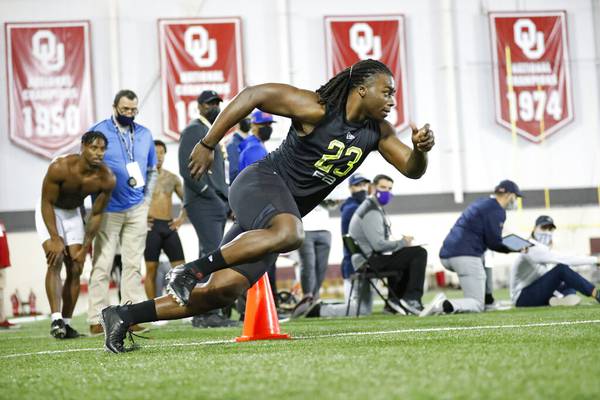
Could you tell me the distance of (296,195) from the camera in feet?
17.7

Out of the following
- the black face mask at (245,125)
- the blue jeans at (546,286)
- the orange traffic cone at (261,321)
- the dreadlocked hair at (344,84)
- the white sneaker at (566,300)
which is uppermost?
the black face mask at (245,125)

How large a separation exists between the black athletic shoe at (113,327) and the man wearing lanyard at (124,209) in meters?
3.05

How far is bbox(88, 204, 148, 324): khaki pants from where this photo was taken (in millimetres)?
8250

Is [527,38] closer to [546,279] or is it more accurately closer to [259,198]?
[546,279]

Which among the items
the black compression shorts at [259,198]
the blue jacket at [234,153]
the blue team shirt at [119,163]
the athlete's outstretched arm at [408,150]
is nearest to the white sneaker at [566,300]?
the blue jacket at [234,153]

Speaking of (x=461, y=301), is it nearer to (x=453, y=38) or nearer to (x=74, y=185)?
(x=74, y=185)

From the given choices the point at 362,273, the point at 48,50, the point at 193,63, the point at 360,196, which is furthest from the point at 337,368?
the point at 48,50

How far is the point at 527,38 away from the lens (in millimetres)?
20500

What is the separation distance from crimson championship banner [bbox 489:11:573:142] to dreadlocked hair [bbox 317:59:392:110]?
15522 millimetres

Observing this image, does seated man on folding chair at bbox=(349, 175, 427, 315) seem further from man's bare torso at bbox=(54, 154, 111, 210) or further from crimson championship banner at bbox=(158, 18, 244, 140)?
crimson championship banner at bbox=(158, 18, 244, 140)

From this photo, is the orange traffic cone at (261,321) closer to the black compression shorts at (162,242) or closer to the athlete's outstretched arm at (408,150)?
the athlete's outstretched arm at (408,150)

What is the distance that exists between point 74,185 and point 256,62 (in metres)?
12.3

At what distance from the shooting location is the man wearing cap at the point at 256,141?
9.35m

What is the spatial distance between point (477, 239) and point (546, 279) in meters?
0.86
